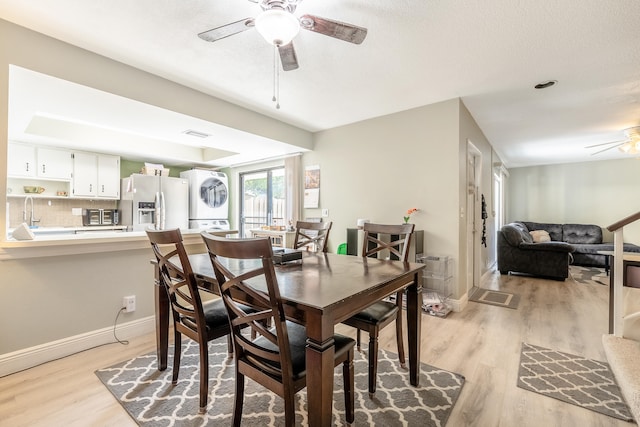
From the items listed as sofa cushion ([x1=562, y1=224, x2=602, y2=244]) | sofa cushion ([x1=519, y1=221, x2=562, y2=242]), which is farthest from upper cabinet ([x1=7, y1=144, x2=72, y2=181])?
sofa cushion ([x1=562, y1=224, x2=602, y2=244])

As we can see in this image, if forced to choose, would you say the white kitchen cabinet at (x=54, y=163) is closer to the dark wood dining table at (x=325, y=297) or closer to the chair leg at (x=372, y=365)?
the dark wood dining table at (x=325, y=297)

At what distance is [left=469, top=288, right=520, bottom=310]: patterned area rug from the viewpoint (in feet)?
11.8

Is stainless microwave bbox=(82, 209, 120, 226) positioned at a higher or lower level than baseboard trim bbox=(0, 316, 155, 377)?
higher

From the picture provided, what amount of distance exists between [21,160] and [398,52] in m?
5.25

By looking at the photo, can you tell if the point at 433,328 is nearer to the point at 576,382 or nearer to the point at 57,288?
the point at 576,382

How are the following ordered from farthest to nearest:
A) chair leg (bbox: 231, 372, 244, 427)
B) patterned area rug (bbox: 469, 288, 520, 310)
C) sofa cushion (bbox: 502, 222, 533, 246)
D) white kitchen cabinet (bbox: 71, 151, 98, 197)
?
sofa cushion (bbox: 502, 222, 533, 246) < white kitchen cabinet (bbox: 71, 151, 98, 197) < patterned area rug (bbox: 469, 288, 520, 310) < chair leg (bbox: 231, 372, 244, 427)

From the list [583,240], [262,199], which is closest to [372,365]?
[262,199]

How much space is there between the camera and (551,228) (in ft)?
22.5

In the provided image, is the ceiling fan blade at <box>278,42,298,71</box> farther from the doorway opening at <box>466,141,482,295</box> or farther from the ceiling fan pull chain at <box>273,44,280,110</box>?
the doorway opening at <box>466,141,482,295</box>

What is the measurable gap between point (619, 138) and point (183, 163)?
314 inches

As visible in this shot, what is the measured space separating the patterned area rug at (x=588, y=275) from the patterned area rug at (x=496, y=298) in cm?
191

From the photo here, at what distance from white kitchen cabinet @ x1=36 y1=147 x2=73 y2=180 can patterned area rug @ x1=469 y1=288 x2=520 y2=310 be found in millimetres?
6316

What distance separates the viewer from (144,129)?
3.48 meters

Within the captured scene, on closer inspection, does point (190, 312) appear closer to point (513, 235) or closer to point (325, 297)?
point (325, 297)
